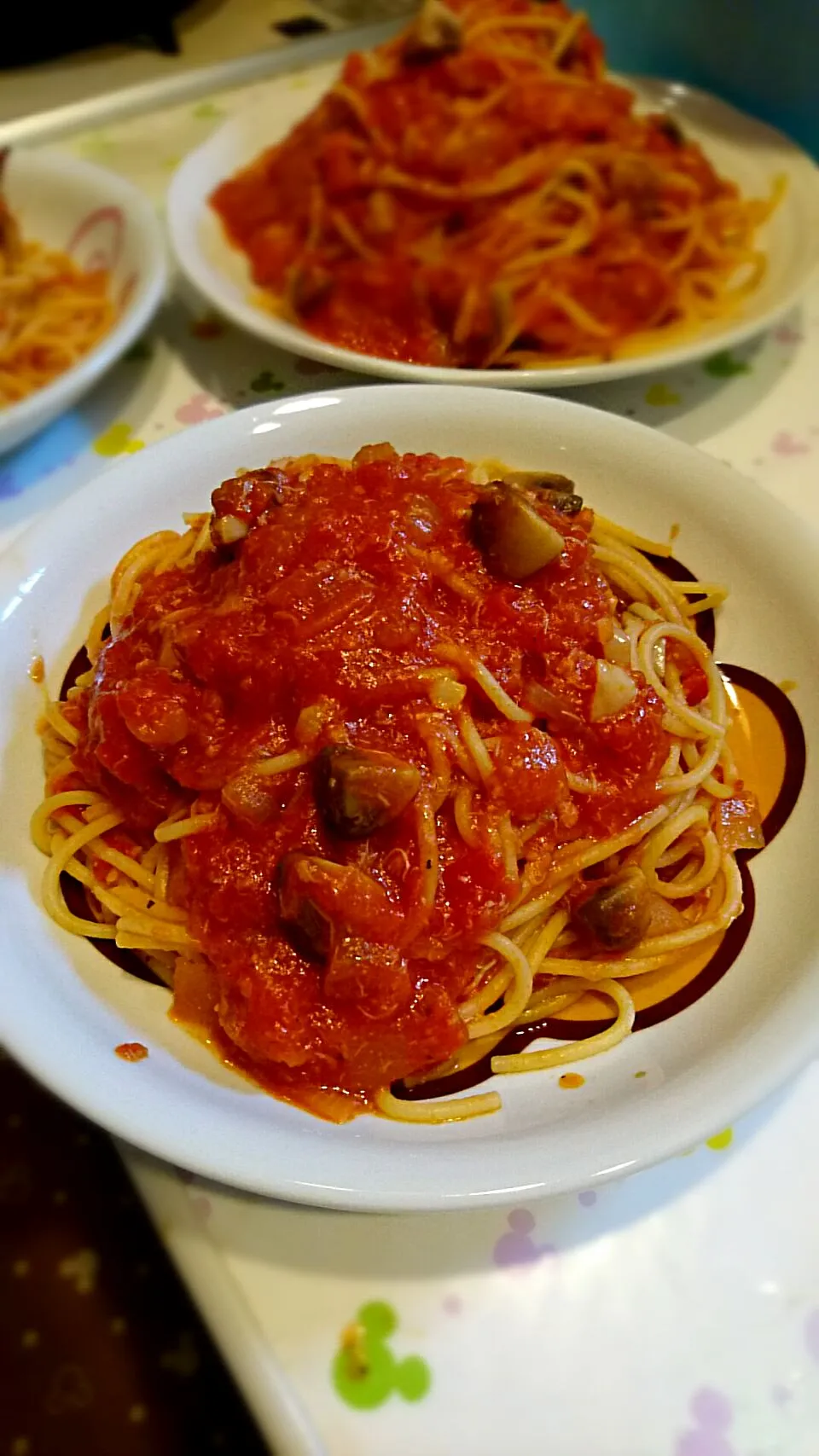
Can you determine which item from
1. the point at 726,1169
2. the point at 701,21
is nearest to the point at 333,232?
the point at 701,21

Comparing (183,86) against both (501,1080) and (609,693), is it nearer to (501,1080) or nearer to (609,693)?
(609,693)

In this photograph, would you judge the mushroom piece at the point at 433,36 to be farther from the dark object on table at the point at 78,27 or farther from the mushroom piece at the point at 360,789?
the mushroom piece at the point at 360,789

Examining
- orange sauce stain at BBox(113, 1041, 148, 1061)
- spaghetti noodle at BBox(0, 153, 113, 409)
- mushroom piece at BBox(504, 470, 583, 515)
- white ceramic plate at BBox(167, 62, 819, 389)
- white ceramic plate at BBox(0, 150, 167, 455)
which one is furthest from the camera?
spaghetti noodle at BBox(0, 153, 113, 409)

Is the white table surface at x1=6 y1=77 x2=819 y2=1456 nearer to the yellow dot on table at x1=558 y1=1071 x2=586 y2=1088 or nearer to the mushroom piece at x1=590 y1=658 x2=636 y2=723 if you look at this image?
the yellow dot on table at x1=558 y1=1071 x2=586 y2=1088

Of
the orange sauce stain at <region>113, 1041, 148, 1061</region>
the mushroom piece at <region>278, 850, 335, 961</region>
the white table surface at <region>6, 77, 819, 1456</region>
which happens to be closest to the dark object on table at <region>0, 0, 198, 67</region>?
the mushroom piece at <region>278, 850, 335, 961</region>

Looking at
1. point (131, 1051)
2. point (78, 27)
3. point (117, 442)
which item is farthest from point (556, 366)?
point (78, 27)

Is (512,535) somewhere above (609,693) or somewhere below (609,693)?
above

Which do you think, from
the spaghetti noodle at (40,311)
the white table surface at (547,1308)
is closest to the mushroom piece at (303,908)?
the white table surface at (547,1308)
